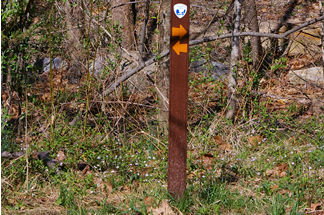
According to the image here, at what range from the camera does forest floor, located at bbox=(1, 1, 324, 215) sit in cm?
422

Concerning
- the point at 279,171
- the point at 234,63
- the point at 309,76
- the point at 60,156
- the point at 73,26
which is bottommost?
the point at 279,171

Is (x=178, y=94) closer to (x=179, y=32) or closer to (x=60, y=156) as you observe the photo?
(x=179, y=32)

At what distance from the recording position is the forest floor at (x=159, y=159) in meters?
4.22

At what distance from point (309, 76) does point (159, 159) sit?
4.36m

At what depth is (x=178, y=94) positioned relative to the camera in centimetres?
391

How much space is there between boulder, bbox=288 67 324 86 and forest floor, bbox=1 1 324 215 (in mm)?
977

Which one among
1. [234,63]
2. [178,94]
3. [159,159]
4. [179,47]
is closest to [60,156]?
[159,159]

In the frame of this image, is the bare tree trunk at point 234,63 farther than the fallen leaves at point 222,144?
Yes

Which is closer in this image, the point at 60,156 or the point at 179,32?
the point at 179,32

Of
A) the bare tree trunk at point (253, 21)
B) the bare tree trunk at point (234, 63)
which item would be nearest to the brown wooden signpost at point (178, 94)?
the bare tree trunk at point (234, 63)

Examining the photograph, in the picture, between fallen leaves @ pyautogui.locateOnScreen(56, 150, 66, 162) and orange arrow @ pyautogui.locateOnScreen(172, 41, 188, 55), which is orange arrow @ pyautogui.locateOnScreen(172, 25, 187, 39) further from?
fallen leaves @ pyautogui.locateOnScreen(56, 150, 66, 162)

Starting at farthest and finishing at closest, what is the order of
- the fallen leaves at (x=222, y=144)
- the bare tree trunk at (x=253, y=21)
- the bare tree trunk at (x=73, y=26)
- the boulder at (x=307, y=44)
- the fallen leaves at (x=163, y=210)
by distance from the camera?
the boulder at (x=307, y=44), the bare tree trunk at (x=253, y=21), the bare tree trunk at (x=73, y=26), the fallen leaves at (x=222, y=144), the fallen leaves at (x=163, y=210)

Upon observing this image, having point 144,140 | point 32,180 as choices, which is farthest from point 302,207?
point 32,180

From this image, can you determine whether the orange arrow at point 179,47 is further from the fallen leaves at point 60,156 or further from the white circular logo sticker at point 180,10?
the fallen leaves at point 60,156
